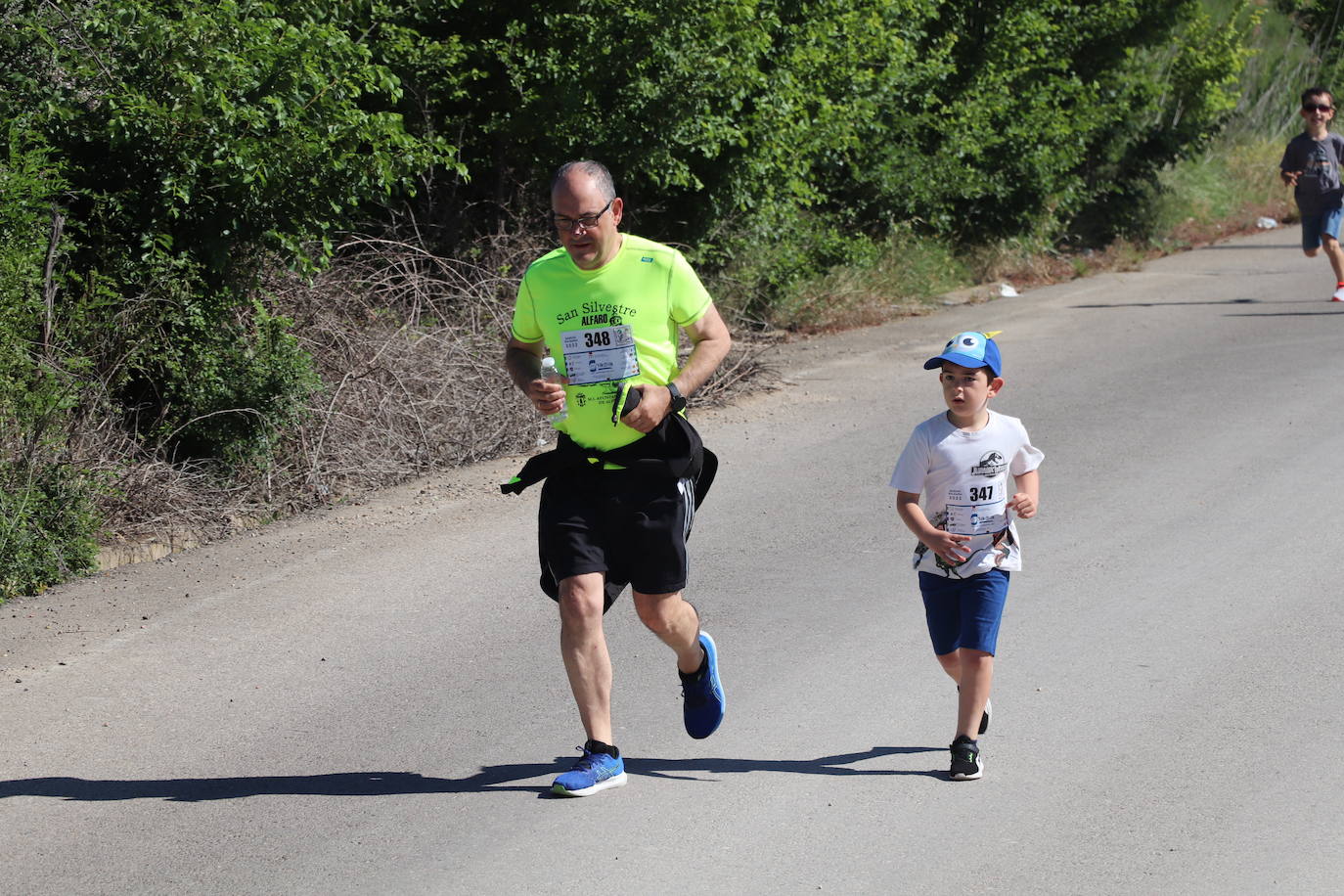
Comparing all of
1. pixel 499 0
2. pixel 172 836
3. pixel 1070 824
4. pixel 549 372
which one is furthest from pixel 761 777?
pixel 499 0

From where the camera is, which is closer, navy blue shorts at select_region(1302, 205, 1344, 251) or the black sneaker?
the black sneaker

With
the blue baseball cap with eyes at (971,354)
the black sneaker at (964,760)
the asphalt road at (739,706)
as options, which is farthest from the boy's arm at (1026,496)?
the asphalt road at (739,706)

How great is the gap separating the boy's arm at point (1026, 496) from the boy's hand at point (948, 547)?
0.67 ft

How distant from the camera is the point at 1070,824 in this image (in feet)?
14.8

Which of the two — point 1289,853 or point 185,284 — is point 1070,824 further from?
point 185,284

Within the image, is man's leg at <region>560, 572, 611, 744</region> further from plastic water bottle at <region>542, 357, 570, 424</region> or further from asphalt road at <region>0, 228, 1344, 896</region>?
plastic water bottle at <region>542, 357, 570, 424</region>

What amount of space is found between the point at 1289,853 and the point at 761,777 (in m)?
1.57

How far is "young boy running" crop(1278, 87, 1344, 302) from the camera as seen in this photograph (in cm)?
1366

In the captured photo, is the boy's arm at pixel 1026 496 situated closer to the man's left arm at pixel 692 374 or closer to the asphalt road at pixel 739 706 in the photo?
the asphalt road at pixel 739 706

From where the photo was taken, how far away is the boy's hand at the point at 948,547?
4.73 meters

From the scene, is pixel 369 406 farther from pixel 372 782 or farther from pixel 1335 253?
pixel 1335 253

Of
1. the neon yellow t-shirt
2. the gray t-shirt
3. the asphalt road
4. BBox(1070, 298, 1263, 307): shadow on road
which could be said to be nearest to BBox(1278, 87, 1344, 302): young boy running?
the gray t-shirt

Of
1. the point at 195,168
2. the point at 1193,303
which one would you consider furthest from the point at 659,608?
the point at 1193,303

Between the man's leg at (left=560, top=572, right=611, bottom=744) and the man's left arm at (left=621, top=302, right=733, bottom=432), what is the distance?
20.2 inches
